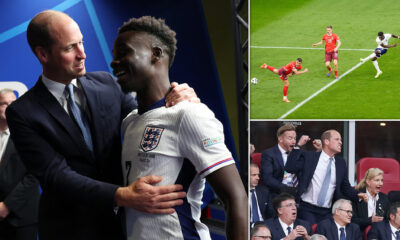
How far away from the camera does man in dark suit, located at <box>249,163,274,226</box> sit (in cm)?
477

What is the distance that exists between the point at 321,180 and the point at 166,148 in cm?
375

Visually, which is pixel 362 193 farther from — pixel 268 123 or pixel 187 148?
pixel 187 148

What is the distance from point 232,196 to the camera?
135cm

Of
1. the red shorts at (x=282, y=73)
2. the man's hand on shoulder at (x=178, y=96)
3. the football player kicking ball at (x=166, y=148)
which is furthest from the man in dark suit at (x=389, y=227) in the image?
the man's hand on shoulder at (x=178, y=96)

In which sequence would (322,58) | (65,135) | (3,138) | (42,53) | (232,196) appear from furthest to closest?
(322,58) < (3,138) < (42,53) < (65,135) < (232,196)

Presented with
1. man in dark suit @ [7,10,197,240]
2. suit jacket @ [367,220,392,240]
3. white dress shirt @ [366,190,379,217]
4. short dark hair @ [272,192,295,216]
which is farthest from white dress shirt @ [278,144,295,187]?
man in dark suit @ [7,10,197,240]

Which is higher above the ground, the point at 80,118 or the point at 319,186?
the point at 80,118

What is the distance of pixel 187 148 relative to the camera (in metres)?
1.38

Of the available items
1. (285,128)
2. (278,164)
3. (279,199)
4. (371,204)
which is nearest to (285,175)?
(278,164)

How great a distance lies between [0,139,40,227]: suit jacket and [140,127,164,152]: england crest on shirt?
6.15ft

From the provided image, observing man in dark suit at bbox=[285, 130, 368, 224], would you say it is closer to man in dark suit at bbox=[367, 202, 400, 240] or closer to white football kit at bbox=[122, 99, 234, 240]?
man in dark suit at bbox=[367, 202, 400, 240]

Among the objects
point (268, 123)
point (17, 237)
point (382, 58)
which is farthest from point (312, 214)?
point (17, 237)

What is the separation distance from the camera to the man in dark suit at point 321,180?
15.8ft

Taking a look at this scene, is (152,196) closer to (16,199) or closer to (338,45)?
(16,199)
